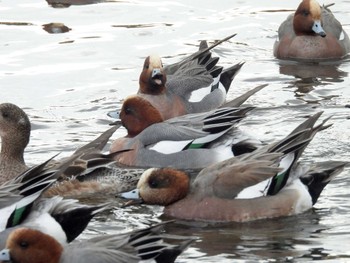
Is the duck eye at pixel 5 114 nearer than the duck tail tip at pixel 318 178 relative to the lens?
No

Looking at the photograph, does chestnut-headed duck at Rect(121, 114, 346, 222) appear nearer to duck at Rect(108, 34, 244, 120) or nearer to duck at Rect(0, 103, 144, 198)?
duck at Rect(0, 103, 144, 198)

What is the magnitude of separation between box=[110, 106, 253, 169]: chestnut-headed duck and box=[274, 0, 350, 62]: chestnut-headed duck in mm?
3765

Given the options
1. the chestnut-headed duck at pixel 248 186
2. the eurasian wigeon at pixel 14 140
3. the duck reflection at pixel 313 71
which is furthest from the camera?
the duck reflection at pixel 313 71

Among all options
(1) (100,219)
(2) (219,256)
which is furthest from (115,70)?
(2) (219,256)

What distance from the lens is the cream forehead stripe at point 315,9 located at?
1355 centimetres

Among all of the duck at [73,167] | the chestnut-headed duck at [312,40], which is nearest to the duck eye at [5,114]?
the duck at [73,167]

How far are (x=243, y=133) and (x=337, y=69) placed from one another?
11.1 ft

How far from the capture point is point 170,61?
13.2m

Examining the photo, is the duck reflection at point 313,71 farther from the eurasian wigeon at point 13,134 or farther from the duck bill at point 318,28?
the eurasian wigeon at point 13,134

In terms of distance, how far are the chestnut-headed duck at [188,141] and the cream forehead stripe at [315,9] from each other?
389cm

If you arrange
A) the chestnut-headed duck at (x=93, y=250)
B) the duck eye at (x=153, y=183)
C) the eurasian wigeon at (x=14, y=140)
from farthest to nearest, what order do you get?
1. the eurasian wigeon at (x=14, y=140)
2. the duck eye at (x=153, y=183)
3. the chestnut-headed duck at (x=93, y=250)

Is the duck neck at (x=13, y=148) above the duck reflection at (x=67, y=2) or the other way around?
the other way around

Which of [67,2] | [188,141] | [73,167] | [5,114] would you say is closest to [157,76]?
[188,141]

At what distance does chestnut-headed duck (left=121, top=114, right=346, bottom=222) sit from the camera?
338 inches
